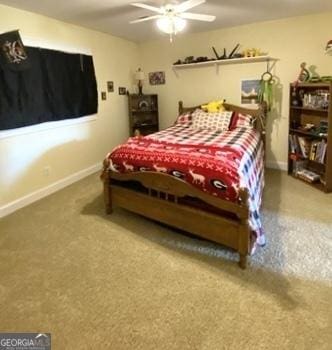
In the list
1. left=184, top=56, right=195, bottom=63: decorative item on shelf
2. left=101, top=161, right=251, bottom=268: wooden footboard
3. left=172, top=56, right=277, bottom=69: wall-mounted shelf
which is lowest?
left=101, top=161, right=251, bottom=268: wooden footboard

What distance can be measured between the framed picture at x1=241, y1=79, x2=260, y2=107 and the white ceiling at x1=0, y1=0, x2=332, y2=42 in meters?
0.82

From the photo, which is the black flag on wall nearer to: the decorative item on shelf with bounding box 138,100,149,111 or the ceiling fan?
the ceiling fan

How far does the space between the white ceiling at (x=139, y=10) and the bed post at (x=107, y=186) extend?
5.63 ft

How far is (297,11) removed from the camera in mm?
3744

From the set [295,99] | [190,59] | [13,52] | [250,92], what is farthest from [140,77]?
[295,99]

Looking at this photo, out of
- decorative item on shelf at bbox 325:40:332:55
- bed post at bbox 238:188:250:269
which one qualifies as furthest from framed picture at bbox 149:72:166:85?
bed post at bbox 238:188:250:269

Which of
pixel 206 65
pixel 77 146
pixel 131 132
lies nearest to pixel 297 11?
pixel 206 65

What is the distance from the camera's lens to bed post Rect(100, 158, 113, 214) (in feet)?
9.87

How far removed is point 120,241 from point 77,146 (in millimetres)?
2150

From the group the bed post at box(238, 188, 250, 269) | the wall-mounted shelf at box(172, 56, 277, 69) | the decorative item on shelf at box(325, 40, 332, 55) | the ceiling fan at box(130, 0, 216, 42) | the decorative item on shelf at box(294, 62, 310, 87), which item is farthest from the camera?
the wall-mounted shelf at box(172, 56, 277, 69)

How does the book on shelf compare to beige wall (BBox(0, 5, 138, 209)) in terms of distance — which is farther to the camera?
the book on shelf

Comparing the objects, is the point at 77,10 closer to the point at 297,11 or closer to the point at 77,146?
the point at 77,146

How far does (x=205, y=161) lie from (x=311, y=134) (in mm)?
2214

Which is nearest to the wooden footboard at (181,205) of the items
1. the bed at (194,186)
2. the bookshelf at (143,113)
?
the bed at (194,186)
